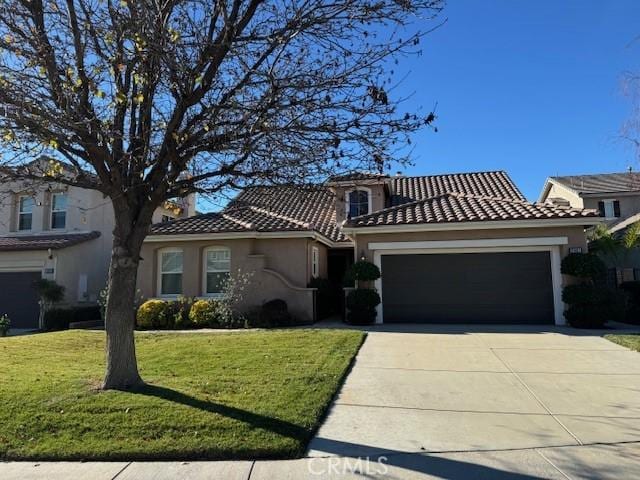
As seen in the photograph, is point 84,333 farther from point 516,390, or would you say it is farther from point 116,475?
point 516,390

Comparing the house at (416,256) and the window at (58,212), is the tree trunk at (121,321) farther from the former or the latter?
the window at (58,212)

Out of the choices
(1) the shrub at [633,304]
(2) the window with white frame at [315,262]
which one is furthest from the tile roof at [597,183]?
(2) the window with white frame at [315,262]

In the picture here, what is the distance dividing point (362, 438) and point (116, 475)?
8.11ft

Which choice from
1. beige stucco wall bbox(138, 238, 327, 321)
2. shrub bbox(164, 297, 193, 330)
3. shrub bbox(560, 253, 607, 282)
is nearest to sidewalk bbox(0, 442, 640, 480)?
shrub bbox(560, 253, 607, 282)

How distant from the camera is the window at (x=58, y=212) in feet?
71.3

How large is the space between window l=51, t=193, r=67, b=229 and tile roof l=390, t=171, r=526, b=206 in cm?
1469

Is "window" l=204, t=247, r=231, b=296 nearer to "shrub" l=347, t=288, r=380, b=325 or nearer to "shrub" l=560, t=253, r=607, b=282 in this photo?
"shrub" l=347, t=288, r=380, b=325

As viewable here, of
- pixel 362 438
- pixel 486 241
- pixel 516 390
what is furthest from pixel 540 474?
pixel 486 241

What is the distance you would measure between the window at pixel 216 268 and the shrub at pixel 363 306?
16.6 feet

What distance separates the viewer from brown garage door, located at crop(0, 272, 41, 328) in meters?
19.7

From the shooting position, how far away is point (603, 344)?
10969 millimetres

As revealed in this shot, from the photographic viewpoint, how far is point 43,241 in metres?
20.0

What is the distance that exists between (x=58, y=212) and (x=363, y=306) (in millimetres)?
15004

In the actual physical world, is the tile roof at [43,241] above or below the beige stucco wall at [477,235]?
above
